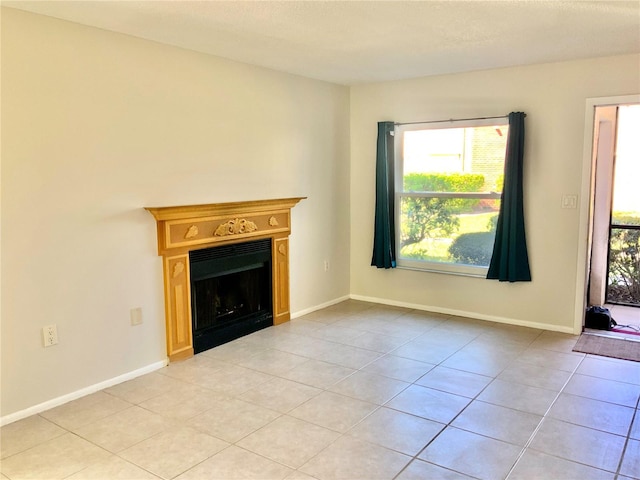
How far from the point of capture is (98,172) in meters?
3.19

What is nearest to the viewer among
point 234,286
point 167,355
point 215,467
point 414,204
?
point 215,467

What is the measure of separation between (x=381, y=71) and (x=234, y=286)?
2282 millimetres

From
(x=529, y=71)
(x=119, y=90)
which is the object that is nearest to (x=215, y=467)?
(x=119, y=90)

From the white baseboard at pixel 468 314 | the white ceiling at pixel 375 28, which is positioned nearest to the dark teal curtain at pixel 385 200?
the white baseboard at pixel 468 314

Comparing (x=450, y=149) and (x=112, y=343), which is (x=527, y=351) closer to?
(x=450, y=149)

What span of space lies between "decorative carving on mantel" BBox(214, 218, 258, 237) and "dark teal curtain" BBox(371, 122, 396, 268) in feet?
4.77

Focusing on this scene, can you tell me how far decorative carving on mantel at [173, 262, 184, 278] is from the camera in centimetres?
368

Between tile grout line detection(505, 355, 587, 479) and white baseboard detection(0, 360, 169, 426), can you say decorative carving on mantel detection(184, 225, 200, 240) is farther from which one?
tile grout line detection(505, 355, 587, 479)

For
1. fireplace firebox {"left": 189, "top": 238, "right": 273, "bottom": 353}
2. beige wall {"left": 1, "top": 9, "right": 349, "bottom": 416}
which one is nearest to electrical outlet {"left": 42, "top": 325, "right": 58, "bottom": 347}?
beige wall {"left": 1, "top": 9, "right": 349, "bottom": 416}

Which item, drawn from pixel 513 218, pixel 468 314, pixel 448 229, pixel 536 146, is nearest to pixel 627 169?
pixel 536 146

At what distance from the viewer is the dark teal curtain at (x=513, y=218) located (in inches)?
171

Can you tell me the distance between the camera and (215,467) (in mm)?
2396

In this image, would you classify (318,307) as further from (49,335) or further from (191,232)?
(49,335)

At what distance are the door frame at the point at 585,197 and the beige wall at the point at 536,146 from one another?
30mm
